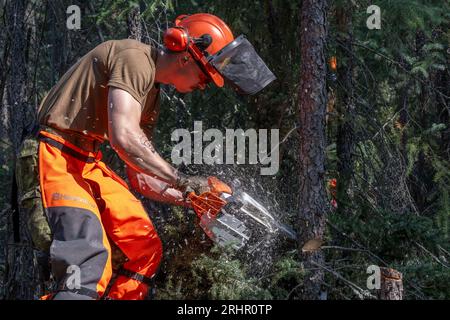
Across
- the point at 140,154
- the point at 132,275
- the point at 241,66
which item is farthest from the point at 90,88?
the point at 132,275

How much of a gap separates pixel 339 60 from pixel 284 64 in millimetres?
511

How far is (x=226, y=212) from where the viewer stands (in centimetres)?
447

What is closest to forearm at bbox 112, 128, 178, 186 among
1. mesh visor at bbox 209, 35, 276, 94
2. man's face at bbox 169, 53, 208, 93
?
man's face at bbox 169, 53, 208, 93

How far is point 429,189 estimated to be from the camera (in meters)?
9.66

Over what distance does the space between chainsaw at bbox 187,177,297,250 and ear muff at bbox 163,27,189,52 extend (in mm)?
879

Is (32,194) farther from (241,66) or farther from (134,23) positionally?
(134,23)

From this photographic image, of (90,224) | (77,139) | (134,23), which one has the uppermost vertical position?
(134,23)

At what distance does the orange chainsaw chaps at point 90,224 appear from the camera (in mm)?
4035

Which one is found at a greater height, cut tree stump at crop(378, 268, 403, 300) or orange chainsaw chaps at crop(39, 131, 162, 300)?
orange chainsaw chaps at crop(39, 131, 162, 300)

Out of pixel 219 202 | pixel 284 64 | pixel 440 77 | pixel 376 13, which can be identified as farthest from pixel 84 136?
pixel 440 77

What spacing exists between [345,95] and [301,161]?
1585mm

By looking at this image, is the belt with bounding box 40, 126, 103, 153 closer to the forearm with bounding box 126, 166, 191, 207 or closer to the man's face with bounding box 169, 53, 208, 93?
the forearm with bounding box 126, 166, 191, 207

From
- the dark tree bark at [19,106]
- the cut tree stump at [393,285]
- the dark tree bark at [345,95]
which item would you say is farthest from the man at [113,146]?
the dark tree bark at [19,106]

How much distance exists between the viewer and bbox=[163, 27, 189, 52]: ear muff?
440 centimetres
